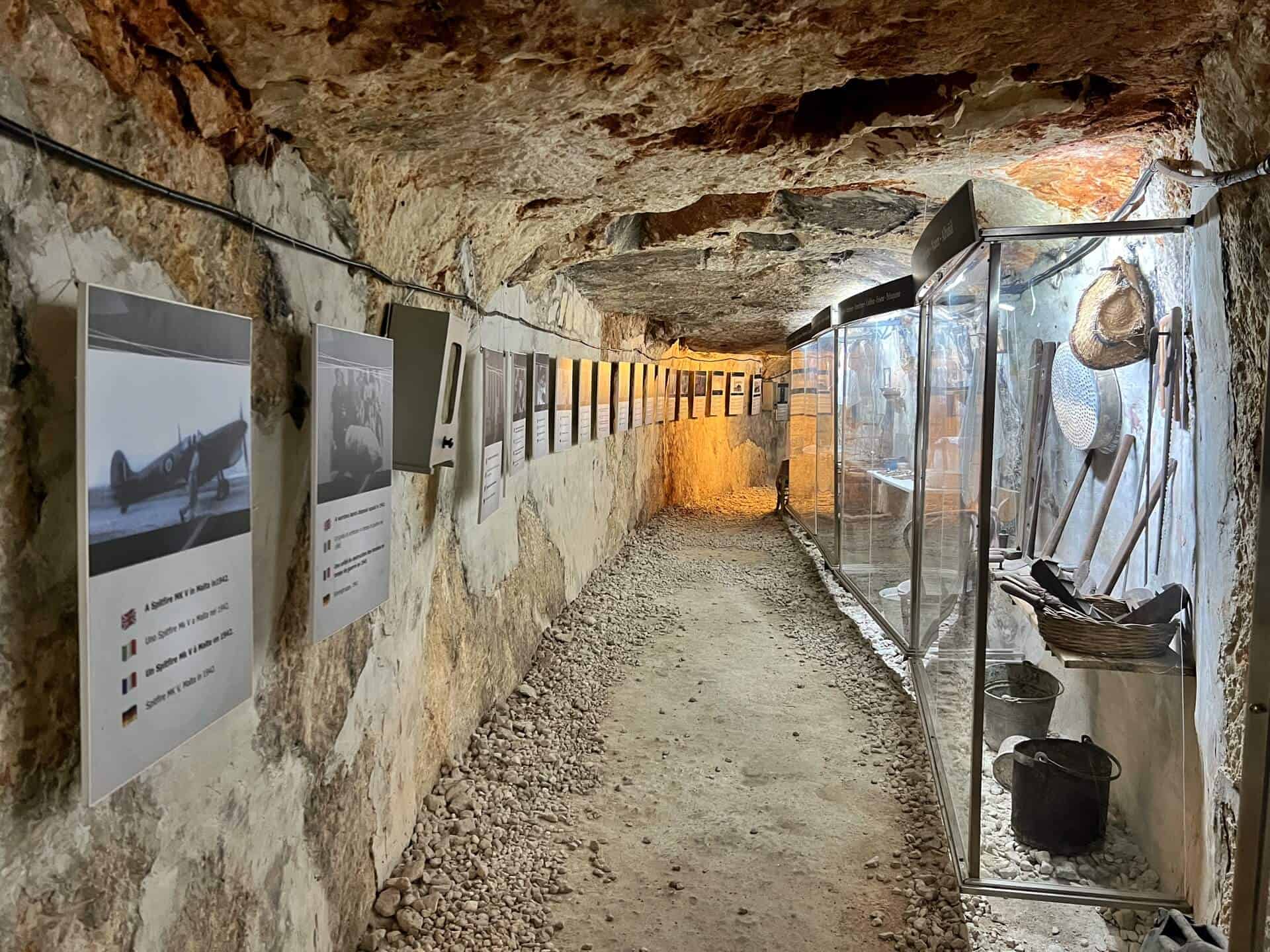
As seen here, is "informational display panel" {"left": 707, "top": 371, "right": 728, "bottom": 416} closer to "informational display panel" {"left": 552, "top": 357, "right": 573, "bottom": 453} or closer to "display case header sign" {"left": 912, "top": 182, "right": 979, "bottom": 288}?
"informational display panel" {"left": 552, "top": 357, "right": 573, "bottom": 453}

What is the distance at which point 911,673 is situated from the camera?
366cm

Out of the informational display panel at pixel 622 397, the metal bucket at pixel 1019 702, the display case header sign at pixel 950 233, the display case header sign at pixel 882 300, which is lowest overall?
the metal bucket at pixel 1019 702

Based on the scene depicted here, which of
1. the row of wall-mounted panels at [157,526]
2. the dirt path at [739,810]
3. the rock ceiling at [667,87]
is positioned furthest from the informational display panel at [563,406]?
the row of wall-mounted panels at [157,526]

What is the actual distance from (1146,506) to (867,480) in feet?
7.76

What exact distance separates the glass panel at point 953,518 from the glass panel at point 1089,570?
0.25 ft

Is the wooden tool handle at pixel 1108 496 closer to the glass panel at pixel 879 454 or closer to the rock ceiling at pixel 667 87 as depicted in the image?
the rock ceiling at pixel 667 87

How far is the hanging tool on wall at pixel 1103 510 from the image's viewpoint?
2488mm

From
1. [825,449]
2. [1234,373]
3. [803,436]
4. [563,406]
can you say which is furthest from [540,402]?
[803,436]

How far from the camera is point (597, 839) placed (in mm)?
2408

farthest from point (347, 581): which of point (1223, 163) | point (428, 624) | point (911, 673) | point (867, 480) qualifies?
point (867, 480)

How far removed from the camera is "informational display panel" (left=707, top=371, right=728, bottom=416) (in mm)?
9383

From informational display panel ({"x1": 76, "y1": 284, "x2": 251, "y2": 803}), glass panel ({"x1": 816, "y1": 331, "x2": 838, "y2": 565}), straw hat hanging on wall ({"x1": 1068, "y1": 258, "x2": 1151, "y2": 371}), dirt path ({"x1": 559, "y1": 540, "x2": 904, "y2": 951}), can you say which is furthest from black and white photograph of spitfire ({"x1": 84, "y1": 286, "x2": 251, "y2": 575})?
glass panel ({"x1": 816, "y1": 331, "x2": 838, "y2": 565})

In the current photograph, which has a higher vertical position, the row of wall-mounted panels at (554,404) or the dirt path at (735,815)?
the row of wall-mounted panels at (554,404)

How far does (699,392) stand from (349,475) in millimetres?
7678
